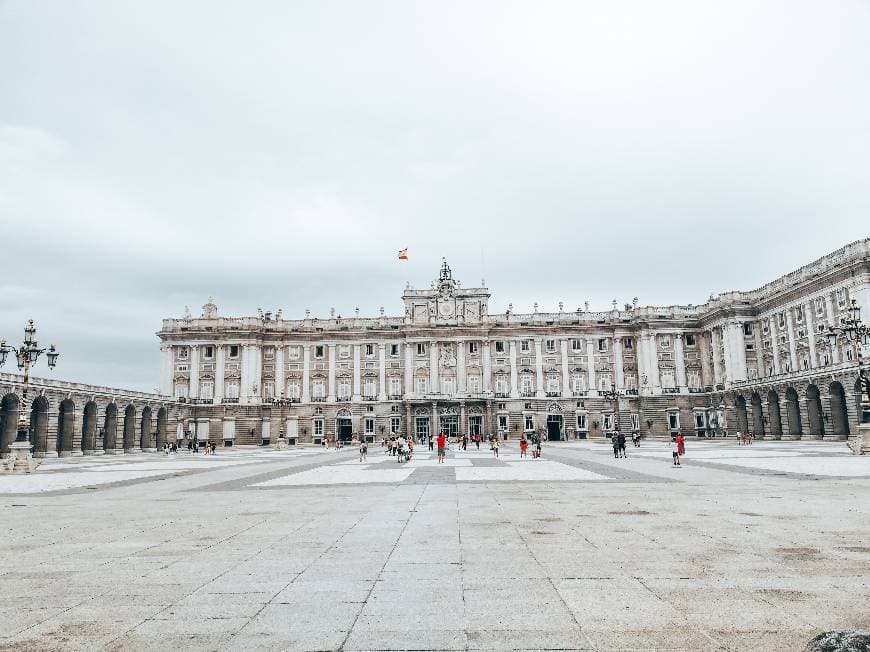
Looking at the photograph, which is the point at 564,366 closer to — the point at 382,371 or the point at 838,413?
the point at 382,371

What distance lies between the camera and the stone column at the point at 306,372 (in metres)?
83.9

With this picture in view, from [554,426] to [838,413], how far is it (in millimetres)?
33736

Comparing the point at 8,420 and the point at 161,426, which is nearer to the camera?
the point at 8,420

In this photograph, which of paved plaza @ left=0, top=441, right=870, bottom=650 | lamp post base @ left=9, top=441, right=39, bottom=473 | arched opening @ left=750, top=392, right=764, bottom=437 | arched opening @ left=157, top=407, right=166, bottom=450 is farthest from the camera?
arched opening @ left=157, top=407, right=166, bottom=450

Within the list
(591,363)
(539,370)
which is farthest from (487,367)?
(591,363)

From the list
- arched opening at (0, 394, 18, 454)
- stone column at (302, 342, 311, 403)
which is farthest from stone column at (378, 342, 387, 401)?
arched opening at (0, 394, 18, 454)

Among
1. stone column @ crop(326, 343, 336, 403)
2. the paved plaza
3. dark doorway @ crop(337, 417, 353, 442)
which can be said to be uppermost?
stone column @ crop(326, 343, 336, 403)

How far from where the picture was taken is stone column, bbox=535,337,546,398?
8281cm

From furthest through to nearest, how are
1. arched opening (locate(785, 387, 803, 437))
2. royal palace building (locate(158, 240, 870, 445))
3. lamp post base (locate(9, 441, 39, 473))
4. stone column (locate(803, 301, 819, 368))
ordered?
royal palace building (locate(158, 240, 870, 445)) < stone column (locate(803, 301, 819, 368)) < arched opening (locate(785, 387, 803, 437)) < lamp post base (locate(9, 441, 39, 473))

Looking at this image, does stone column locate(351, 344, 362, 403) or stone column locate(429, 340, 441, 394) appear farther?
stone column locate(351, 344, 362, 403)

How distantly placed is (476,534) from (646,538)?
254cm

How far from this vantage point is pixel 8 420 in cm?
4712

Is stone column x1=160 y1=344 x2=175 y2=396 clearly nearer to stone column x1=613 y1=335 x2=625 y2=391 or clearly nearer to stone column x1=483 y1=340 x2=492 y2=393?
stone column x1=483 y1=340 x2=492 y2=393

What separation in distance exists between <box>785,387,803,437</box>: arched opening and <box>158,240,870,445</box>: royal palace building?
605 inches
